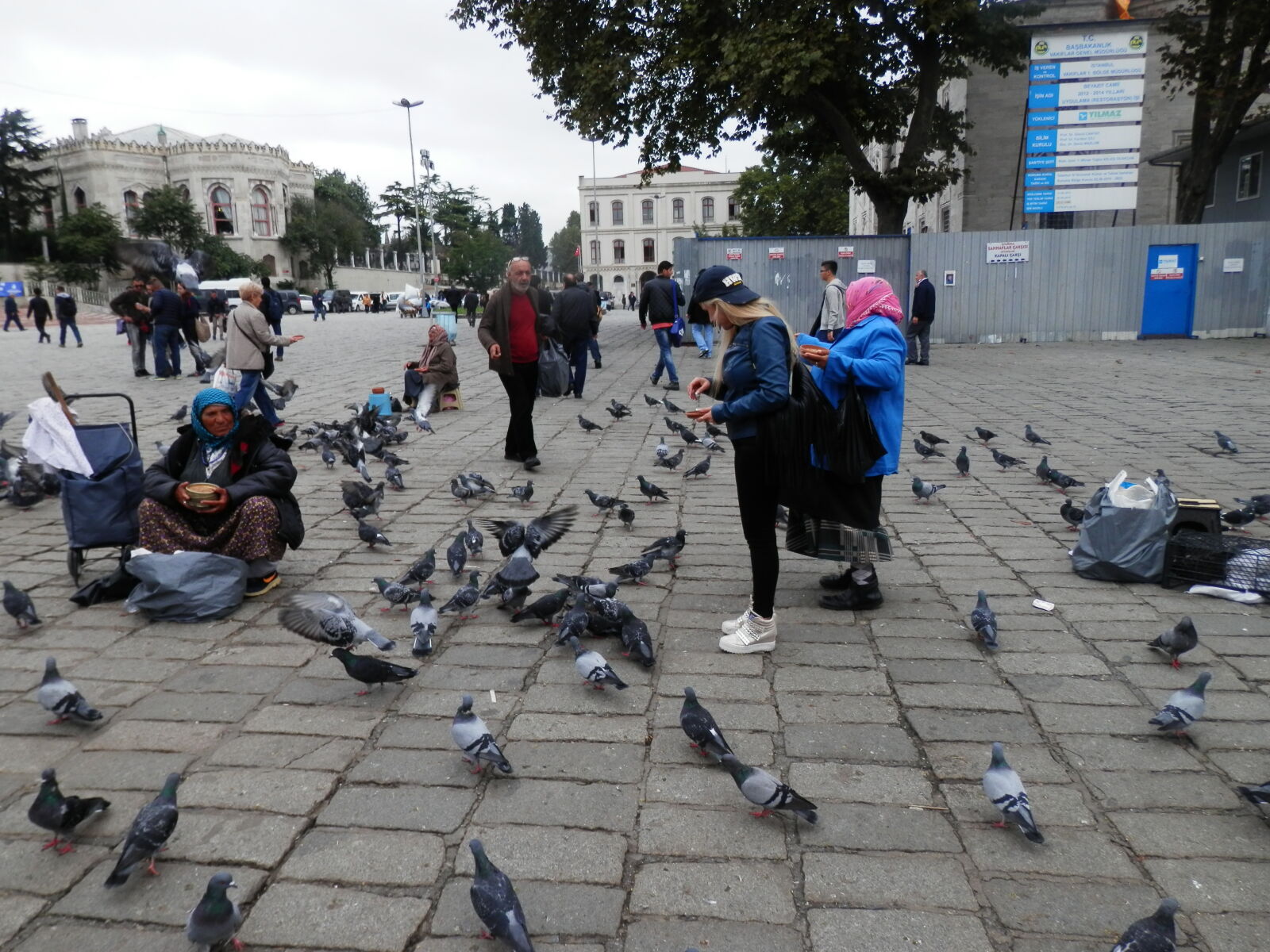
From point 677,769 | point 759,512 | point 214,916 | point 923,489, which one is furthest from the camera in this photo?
point 923,489

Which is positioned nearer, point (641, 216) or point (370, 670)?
point (370, 670)

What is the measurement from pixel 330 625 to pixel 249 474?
4.88 feet

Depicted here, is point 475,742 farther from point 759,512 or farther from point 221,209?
point 221,209

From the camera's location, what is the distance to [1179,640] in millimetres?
4098

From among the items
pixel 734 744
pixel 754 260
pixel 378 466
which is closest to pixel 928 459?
pixel 378 466

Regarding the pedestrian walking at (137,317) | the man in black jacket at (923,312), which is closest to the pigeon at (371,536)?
the pedestrian walking at (137,317)

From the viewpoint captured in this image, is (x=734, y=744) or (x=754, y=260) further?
(x=754, y=260)

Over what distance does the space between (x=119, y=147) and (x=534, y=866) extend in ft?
266

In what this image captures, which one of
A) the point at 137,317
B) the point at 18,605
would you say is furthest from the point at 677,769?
the point at 137,317

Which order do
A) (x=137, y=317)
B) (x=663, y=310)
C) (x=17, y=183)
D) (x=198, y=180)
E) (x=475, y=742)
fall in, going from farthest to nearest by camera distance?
(x=198, y=180)
(x=17, y=183)
(x=137, y=317)
(x=663, y=310)
(x=475, y=742)

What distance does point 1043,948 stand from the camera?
2.43 m

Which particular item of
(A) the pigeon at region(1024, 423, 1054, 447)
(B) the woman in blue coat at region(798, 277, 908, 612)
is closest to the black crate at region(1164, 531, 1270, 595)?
(B) the woman in blue coat at region(798, 277, 908, 612)

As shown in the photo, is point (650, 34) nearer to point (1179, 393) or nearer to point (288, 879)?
point (1179, 393)

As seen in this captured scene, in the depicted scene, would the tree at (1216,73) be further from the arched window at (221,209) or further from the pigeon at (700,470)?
the arched window at (221,209)
